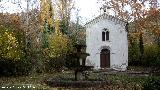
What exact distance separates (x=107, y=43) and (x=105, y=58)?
1953mm

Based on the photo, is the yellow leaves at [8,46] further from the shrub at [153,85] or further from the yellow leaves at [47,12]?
the shrub at [153,85]

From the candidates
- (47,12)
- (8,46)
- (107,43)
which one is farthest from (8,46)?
(47,12)

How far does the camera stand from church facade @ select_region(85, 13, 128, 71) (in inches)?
1681

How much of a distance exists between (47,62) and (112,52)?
8.40 m

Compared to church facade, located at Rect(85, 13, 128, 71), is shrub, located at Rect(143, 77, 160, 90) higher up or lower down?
lower down

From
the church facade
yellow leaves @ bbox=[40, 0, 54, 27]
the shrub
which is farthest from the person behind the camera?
yellow leaves @ bbox=[40, 0, 54, 27]

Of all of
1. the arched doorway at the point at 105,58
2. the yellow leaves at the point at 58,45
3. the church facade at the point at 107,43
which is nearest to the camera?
the church facade at the point at 107,43

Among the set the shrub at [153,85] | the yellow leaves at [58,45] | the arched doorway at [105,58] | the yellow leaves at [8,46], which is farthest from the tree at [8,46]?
the shrub at [153,85]

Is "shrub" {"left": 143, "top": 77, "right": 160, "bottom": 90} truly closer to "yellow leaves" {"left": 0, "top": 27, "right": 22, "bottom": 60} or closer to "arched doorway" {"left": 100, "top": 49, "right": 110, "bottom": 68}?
"yellow leaves" {"left": 0, "top": 27, "right": 22, "bottom": 60}

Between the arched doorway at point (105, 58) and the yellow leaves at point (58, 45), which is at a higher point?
the yellow leaves at point (58, 45)

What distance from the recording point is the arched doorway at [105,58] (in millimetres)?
42938

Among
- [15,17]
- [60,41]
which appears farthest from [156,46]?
[15,17]

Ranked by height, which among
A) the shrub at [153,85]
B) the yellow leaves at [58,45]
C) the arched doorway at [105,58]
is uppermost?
the yellow leaves at [58,45]

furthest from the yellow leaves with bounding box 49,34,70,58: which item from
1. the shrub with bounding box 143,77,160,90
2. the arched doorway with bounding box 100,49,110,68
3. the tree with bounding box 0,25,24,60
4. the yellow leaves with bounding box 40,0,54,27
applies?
the shrub with bounding box 143,77,160,90
